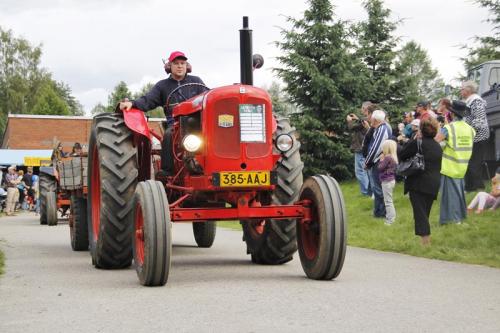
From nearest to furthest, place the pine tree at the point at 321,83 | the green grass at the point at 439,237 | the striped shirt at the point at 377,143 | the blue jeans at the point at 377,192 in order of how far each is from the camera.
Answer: the green grass at the point at 439,237 < the striped shirt at the point at 377,143 < the blue jeans at the point at 377,192 < the pine tree at the point at 321,83

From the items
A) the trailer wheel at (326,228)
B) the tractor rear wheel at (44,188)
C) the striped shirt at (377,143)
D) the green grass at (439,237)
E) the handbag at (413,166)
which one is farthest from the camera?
the tractor rear wheel at (44,188)

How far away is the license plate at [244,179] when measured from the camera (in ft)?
26.0

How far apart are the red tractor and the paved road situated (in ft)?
0.96

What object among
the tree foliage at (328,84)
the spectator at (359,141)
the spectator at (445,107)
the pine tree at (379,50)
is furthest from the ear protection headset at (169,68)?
the pine tree at (379,50)

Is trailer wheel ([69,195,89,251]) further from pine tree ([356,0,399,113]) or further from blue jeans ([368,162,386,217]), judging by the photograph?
pine tree ([356,0,399,113])

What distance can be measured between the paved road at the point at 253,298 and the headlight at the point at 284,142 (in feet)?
4.21

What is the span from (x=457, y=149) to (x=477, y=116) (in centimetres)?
153

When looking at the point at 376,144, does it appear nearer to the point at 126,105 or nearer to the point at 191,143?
the point at 126,105

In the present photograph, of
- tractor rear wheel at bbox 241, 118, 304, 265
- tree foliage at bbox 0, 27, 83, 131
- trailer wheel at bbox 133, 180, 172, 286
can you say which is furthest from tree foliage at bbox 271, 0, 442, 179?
tree foliage at bbox 0, 27, 83, 131

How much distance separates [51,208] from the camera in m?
21.2

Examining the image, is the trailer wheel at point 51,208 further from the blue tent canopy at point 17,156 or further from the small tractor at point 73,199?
the blue tent canopy at point 17,156

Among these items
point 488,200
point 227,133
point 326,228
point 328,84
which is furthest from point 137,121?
point 328,84

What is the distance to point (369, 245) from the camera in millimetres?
12094

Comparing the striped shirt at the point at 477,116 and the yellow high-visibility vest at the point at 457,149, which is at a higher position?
the striped shirt at the point at 477,116
